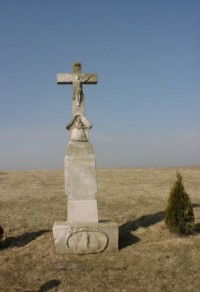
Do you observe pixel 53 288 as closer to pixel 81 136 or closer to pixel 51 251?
pixel 51 251

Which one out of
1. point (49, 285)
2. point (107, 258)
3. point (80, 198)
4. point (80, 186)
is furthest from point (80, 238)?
point (49, 285)

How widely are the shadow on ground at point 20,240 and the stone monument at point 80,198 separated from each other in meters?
1.65

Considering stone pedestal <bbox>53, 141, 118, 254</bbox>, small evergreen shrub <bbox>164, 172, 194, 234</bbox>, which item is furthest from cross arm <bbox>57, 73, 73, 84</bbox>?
small evergreen shrub <bbox>164, 172, 194, 234</bbox>

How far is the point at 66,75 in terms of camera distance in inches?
386

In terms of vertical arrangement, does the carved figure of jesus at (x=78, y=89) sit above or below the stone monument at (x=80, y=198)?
above

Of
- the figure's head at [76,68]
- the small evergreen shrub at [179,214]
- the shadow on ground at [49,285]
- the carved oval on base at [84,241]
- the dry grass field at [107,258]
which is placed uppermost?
the figure's head at [76,68]

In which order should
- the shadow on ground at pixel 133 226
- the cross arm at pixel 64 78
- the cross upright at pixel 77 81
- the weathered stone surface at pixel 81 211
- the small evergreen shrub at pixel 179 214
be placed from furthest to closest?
1. the small evergreen shrub at pixel 179 214
2. the shadow on ground at pixel 133 226
3. the cross arm at pixel 64 78
4. the cross upright at pixel 77 81
5. the weathered stone surface at pixel 81 211

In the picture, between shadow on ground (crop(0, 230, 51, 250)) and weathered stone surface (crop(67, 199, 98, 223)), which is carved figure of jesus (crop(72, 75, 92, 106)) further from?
shadow on ground (crop(0, 230, 51, 250))

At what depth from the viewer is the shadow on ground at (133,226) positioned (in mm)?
10039

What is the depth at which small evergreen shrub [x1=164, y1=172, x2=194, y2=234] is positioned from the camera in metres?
10.4

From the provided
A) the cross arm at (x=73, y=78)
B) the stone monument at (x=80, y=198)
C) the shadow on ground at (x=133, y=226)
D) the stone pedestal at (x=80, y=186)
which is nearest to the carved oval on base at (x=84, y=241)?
the stone monument at (x=80, y=198)

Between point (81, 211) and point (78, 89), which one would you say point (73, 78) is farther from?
point (81, 211)

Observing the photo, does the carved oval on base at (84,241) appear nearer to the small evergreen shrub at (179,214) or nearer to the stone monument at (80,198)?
the stone monument at (80,198)

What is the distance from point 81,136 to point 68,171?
36.5 inches
